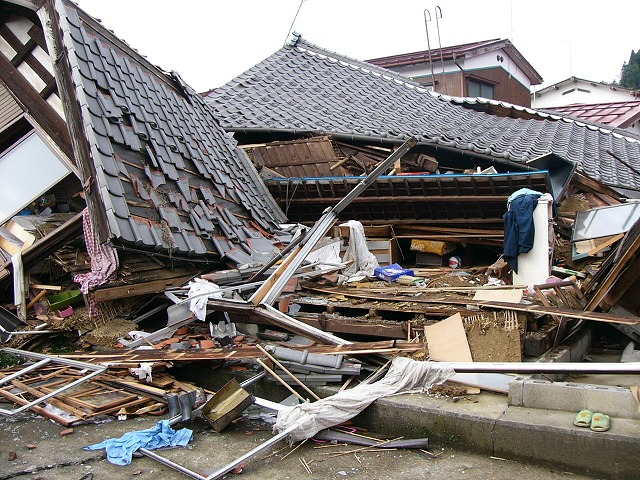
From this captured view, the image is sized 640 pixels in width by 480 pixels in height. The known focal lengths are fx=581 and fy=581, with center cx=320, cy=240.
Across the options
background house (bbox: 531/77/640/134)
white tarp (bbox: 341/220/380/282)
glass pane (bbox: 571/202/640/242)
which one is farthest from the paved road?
background house (bbox: 531/77/640/134)

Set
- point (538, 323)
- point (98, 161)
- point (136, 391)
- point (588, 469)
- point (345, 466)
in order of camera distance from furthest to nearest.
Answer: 1. point (98, 161)
2. point (538, 323)
3. point (136, 391)
4. point (345, 466)
5. point (588, 469)

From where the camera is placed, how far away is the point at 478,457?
484 centimetres

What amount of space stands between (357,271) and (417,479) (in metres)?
5.24

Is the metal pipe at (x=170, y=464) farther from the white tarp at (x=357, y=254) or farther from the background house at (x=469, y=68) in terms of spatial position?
the background house at (x=469, y=68)

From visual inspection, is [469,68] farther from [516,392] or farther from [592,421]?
[592,421]

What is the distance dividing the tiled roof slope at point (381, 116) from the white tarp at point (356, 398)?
663 cm

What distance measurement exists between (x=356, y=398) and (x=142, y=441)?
1.91 meters

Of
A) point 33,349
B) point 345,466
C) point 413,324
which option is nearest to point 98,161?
point 33,349

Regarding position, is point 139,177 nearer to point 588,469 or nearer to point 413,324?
point 413,324

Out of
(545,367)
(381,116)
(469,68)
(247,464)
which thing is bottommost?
(247,464)

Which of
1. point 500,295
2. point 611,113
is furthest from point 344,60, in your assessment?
point 500,295

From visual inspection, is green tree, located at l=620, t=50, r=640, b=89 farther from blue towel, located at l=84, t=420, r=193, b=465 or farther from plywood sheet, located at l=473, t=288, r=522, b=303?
blue towel, located at l=84, t=420, r=193, b=465

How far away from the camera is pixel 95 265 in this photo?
285 inches

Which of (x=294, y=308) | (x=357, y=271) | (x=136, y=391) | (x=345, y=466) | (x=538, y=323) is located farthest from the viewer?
(x=357, y=271)
